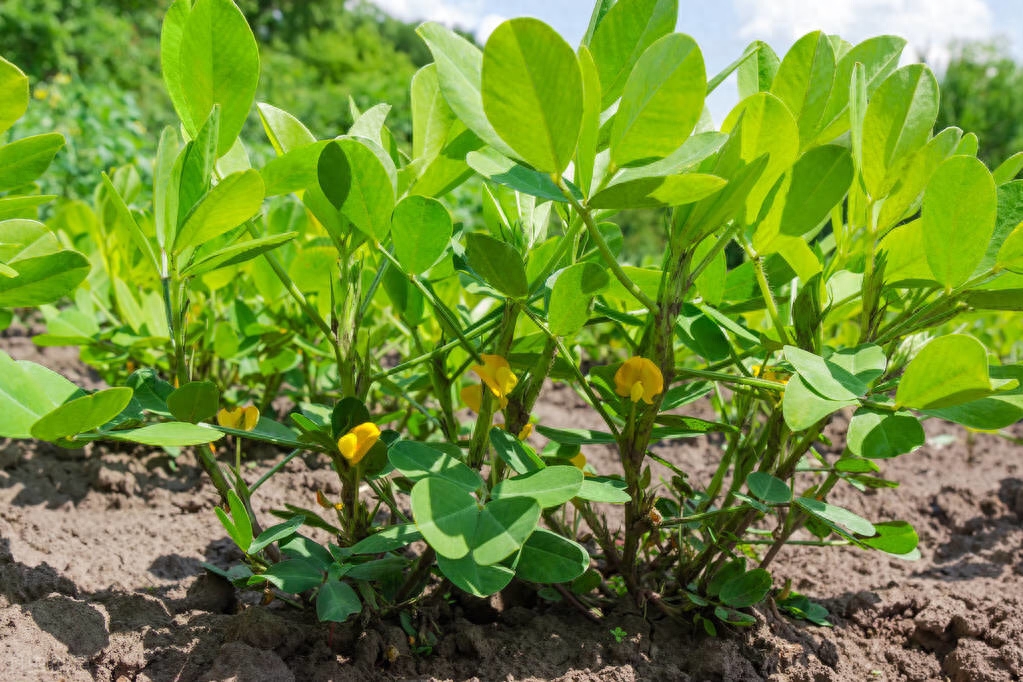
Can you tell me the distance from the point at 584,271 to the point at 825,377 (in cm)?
24

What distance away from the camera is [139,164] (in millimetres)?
4211

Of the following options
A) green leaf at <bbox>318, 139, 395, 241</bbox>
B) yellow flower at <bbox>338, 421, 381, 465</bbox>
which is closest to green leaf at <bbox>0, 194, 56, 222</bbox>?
green leaf at <bbox>318, 139, 395, 241</bbox>

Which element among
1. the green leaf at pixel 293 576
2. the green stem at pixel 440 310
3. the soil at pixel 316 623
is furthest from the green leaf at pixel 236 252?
the soil at pixel 316 623

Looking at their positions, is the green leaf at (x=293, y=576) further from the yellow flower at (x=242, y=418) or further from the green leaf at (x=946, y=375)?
the green leaf at (x=946, y=375)

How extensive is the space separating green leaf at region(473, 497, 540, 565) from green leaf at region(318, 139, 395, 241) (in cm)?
31

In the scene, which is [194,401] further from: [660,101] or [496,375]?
[660,101]

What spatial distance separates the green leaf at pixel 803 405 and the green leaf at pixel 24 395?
0.62 meters

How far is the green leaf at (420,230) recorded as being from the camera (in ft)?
2.68

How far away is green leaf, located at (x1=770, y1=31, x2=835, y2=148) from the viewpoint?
79 cm

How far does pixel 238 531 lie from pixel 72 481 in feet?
2.97

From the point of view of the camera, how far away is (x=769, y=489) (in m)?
0.86

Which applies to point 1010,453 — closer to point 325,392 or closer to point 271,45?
point 325,392

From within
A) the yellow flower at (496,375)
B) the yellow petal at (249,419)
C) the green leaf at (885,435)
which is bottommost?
the yellow petal at (249,419)

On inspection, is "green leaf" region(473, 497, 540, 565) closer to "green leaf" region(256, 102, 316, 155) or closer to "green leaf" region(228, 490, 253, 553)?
"green leaf" region(228, 490, 253, 553)
